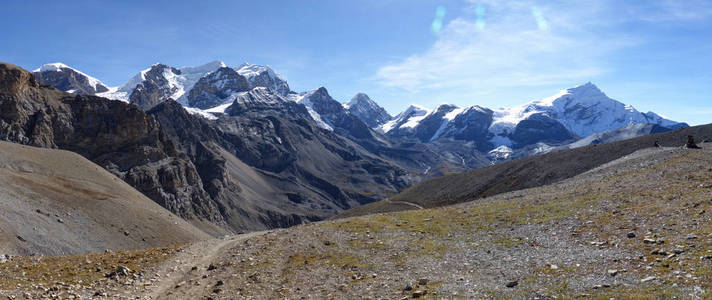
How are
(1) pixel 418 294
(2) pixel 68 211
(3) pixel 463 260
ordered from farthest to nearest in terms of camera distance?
1. (2) pixel 68 211
2. (3) pixel 463 260
3. (1) pixel 418 294

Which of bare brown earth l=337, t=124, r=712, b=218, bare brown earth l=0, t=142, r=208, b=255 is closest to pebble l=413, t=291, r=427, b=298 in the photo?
bare brown earth l=337, t=124, r=712, b=218

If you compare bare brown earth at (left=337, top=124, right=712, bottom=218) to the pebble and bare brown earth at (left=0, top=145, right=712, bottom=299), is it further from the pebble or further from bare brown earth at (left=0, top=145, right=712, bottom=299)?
the pebble

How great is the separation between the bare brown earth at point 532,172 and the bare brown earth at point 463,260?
4588 centimetres

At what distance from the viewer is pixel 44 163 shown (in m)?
129

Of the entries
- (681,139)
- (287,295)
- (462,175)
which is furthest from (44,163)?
(681,139)

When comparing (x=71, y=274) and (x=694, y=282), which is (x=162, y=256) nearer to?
(x=71, y=274)

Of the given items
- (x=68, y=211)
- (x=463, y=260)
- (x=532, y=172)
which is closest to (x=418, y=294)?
(x=463, y=260)

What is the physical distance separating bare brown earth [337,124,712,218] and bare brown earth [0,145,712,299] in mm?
45876

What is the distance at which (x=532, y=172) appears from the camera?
94.6m

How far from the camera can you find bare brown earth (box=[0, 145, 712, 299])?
65.9ft

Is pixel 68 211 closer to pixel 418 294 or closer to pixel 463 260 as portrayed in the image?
pixel 463 260

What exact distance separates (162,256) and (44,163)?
123m

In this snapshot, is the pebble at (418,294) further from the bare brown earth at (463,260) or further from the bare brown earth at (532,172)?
the bare brown earth at (532,172)

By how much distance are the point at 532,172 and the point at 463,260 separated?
7382cm
